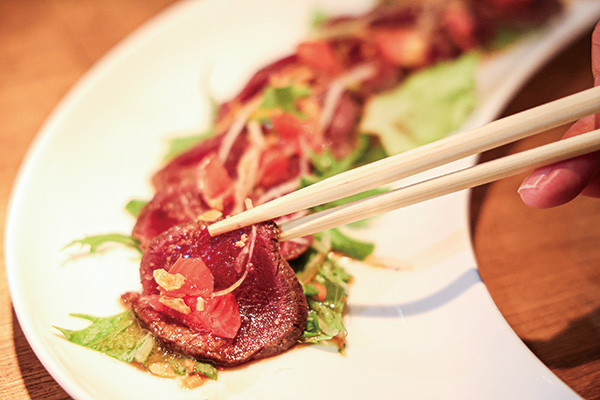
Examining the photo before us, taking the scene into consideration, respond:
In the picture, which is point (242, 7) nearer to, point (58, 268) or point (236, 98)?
point (236, 98)

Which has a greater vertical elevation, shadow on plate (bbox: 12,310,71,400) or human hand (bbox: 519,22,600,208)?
shadow on plate (bbox: 12,310,71,400)

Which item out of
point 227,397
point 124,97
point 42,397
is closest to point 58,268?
point 42,397

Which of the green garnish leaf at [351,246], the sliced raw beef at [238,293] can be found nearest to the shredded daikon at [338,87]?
the green garnish leaf at [351,246]

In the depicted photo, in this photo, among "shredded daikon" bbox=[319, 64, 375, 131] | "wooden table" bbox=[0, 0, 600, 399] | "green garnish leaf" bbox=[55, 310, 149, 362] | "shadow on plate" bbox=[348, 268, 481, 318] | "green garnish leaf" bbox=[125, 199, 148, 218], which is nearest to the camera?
"green garnish leaf" bbox=[55, 310, 149, 362]

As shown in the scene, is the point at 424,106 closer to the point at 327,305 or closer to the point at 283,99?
the point at 283,99

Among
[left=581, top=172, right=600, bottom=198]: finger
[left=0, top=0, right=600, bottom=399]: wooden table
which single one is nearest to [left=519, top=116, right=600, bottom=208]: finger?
[left=581, top=172, right=600, bottom=198]: finger

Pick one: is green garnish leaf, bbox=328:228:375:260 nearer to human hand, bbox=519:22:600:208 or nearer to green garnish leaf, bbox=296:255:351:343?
green garnish leaf, bbox=296:255:351:343

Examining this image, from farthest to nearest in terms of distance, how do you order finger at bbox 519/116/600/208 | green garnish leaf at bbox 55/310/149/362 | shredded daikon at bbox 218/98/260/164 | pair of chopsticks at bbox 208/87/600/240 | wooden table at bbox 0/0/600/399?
shredded daikon at bbox 218/98/260/164 < wooden table at bbox 0/0/600/399 < green garnish leaf at bbox 55/310/149/362 < finger at bbox 519/116/600/208 < pair of chopsticks at bbox 208/87/600/240
